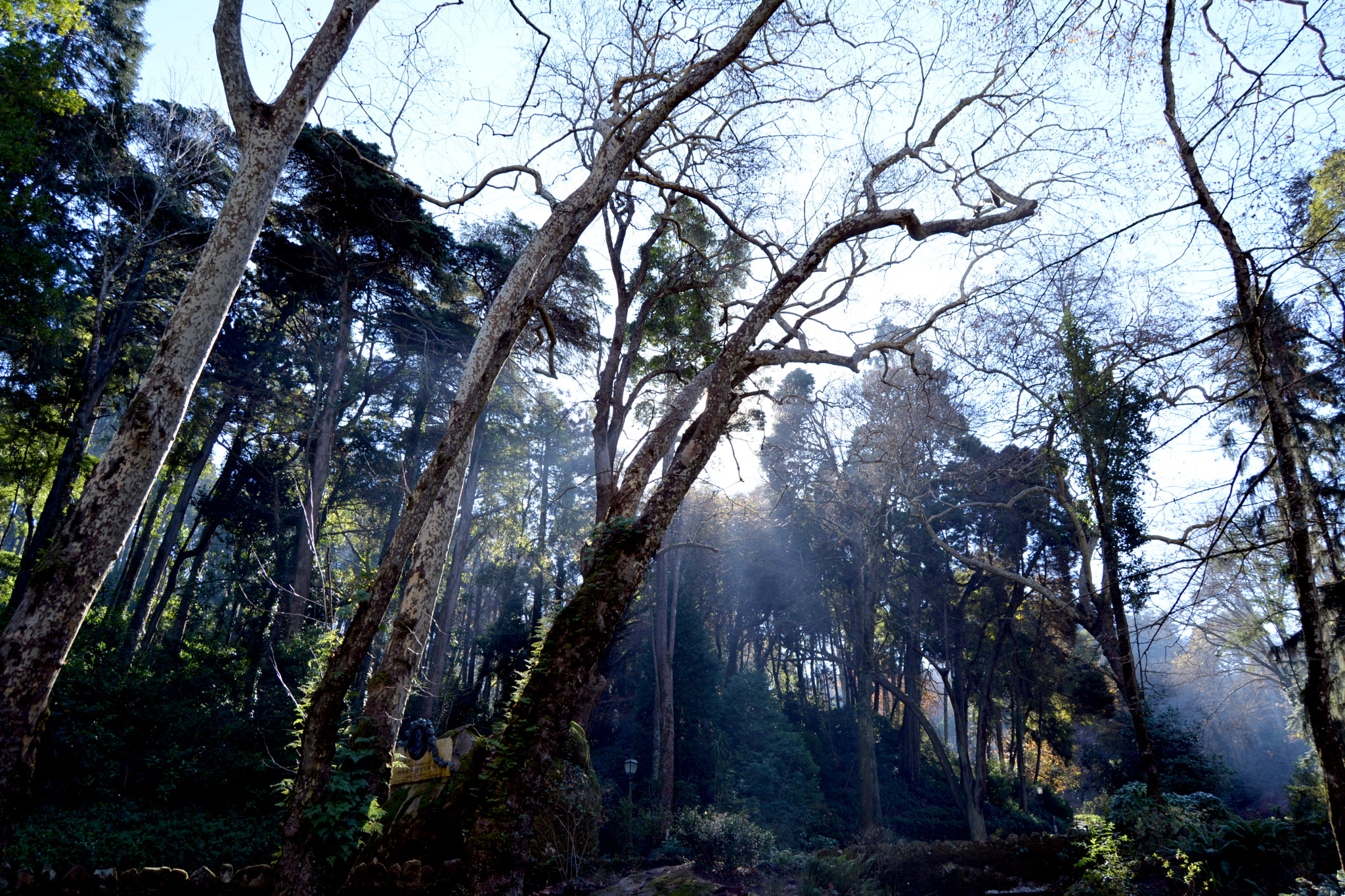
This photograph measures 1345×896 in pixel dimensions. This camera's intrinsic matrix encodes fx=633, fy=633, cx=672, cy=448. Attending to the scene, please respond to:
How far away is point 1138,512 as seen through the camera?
39.7 feet

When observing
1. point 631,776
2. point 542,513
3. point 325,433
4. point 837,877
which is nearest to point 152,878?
point 837,877

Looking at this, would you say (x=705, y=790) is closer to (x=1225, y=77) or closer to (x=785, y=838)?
(x=785, y=838)

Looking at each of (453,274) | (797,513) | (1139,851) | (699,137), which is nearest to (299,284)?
(453,274)

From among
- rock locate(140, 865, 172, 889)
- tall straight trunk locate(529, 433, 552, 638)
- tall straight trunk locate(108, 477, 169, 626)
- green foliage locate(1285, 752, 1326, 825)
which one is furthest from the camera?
tall straight trunk locate(529, 433, 552, 638)

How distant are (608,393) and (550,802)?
555 cm

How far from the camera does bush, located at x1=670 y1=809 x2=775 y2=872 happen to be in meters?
11.5

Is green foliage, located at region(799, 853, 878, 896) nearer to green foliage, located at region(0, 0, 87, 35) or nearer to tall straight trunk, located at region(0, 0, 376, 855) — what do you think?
tall straight trunk, located at region(0, 0, 376, 855)

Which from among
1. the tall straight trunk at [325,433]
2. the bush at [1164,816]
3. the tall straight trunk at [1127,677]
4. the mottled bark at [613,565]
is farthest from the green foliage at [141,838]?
the tall straight trunk at [1127,677]

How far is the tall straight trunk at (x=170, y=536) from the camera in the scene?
48.0ft

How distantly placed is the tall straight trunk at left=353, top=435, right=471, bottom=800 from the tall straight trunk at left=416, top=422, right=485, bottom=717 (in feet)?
33.1

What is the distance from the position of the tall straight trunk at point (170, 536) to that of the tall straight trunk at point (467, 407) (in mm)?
14116

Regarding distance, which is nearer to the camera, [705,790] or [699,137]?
[699,137]

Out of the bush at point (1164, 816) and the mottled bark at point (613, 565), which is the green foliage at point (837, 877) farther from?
the mottled bark at point (613, 565)

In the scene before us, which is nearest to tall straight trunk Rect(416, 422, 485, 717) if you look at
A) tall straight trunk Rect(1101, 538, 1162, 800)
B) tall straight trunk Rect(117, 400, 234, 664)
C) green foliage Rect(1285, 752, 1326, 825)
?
tall straight trunk Rect(117, 400, 234, 664)
